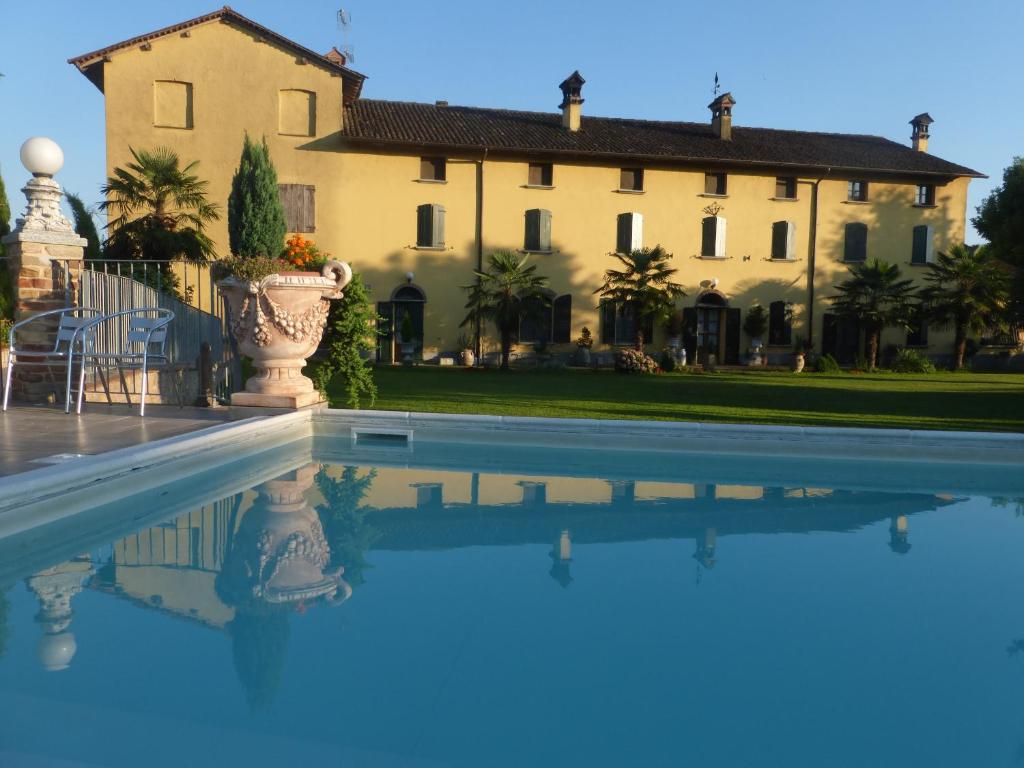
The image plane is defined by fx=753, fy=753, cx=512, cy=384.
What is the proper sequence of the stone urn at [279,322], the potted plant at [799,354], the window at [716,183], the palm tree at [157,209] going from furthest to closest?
the window at [716,183], the potted plant at [799,354], the palm tree at [157,209], the stone urn at [279,322]

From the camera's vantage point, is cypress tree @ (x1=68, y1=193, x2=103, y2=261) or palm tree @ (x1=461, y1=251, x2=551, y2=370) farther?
palm tree @ (x1=461, y1=251, x2=551, y2=370)

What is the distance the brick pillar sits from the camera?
6910 mm

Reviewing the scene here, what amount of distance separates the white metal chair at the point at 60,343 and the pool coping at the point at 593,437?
1.58 m

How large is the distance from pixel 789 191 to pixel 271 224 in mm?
15733

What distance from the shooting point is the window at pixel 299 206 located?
20.5 m

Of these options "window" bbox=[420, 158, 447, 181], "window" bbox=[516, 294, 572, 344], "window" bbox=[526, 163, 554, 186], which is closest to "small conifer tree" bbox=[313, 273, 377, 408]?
"window" bbox=[516, 294, 572, 344]

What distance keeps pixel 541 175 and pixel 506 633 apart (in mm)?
20702

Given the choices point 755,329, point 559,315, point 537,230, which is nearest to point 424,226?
point 537,230

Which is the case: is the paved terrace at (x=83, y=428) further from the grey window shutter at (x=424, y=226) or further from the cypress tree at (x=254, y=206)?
the grey window shutter at (x=424, y=226)

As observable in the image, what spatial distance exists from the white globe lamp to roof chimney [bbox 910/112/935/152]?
89.1ft

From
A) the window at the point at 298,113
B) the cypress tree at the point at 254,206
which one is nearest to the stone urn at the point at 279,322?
the cypress tree at the point at 254,206

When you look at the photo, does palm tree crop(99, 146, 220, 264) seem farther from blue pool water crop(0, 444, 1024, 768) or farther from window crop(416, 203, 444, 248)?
blue pool water crop(0, 444, 1024, 768)

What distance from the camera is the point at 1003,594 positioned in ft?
10.9

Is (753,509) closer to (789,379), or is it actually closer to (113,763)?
→ (113,763)
